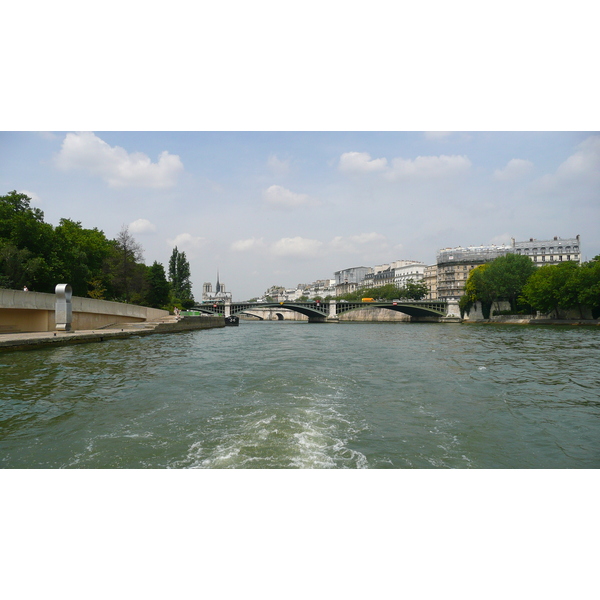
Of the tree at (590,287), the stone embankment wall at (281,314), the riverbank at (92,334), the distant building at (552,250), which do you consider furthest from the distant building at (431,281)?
the riverbank at (92,334)

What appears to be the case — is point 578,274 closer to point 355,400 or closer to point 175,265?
point 355,400

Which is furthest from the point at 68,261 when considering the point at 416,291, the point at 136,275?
the point at 416,291

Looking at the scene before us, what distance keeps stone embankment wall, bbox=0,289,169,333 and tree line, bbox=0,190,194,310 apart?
3028mm

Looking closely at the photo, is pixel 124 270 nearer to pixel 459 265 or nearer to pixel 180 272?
pixel 180 272

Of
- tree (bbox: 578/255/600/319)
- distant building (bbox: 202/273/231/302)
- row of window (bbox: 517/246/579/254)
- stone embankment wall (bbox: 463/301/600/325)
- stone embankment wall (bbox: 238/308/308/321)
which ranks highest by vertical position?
row of window (bbox: 517/246/579/254)

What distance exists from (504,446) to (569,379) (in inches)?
255

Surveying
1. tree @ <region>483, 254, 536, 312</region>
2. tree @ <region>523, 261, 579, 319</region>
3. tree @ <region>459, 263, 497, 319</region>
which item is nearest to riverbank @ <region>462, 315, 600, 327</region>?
tree @ <region>523, 261, 579, 319</region>

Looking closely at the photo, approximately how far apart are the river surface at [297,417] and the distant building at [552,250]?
255ft

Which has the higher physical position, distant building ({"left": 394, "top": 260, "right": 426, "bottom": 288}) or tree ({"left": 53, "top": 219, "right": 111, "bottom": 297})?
distant building ({"left": 394, "top": 260, "right": 426, "bottom": 288})

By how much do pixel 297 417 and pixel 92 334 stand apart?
1660 cm

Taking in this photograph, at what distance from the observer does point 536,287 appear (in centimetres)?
4322

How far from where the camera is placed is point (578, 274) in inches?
1534

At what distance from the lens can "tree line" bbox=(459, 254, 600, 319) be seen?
38.0 m

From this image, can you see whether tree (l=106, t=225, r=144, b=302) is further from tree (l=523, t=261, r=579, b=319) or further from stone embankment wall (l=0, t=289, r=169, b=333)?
tree (l=523, t=261, r=579, b=319)
